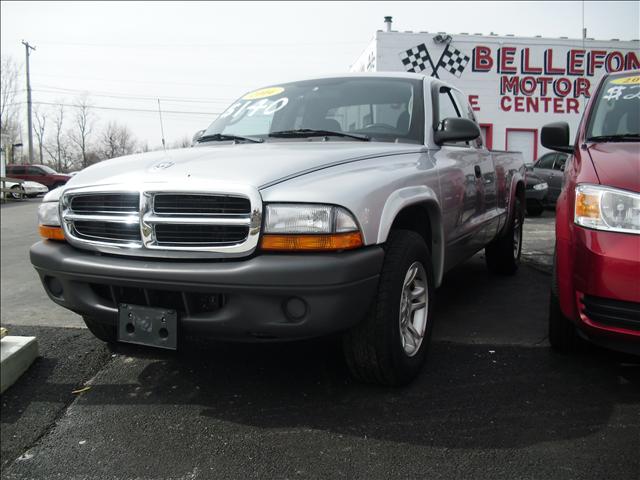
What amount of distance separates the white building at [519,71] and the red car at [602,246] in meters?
15.4

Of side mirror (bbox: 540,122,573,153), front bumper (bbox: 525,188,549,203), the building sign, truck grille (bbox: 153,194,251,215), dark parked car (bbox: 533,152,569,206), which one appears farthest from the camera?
the building sign

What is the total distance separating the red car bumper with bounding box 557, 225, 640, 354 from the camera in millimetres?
2311

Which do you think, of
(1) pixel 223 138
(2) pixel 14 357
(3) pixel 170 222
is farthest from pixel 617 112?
(2) pixel 14 357

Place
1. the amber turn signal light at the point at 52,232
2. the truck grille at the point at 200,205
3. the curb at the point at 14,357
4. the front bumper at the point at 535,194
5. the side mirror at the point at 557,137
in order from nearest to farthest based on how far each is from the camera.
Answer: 1. the truck grille at the point at 200,205
2. the amber turn signal light at the point at 52,232
3. the curb at the point at 14,357
4. the side mirror at the point at 557,137
5. the front bumper at the point at 535,194

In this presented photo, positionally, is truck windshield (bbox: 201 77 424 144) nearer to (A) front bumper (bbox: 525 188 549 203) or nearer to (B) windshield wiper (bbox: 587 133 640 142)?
(B) windshield wiper (bbox: 587 133 640 142)

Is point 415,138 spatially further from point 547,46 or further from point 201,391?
point 547,46

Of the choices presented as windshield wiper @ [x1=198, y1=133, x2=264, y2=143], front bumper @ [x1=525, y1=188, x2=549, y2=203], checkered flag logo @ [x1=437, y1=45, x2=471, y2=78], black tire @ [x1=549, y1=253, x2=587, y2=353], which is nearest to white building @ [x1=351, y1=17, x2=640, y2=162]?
checkered flag logo @ [x1=437, y1=45, x2=471, y2=78]

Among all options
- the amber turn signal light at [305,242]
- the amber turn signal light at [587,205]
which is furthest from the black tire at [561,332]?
the amber turn signal light at [305,242]

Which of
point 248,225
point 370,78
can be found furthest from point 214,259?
point 370,78

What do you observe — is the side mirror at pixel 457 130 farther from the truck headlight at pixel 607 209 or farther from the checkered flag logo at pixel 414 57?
the checkered flag logo at pixel 414 57

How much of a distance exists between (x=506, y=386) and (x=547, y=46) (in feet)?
58.6

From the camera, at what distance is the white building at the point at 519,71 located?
17422mm

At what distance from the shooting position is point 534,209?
463 inches

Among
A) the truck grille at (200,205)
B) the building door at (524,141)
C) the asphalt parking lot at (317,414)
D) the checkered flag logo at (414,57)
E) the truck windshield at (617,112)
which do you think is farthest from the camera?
the building door at (524,141)
